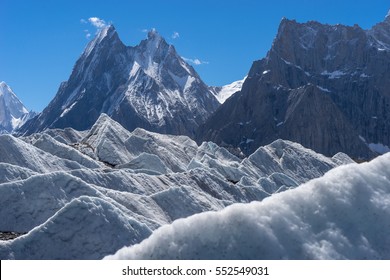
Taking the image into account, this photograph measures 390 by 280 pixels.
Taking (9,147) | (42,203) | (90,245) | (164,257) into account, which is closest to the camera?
(164,257)

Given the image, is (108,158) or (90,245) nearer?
(90,245)

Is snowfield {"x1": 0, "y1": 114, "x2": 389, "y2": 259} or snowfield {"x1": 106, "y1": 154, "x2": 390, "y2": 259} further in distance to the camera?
snowfield {"x1": 0, "y1": 114, "x2": 389, "y2": 259}

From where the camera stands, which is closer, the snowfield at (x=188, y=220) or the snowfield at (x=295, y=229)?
the snowfield at (x=295, y=229)

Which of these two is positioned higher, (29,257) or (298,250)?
(29,257)

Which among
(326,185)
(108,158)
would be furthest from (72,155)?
(326,185)

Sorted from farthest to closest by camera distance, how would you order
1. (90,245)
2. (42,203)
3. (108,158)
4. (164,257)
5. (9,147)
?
1. (108,158)
2. (9,147)
3. (42,203)
4. (90,245)
5. (164,257)

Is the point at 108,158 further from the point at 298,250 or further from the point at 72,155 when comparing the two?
the point at 298,250

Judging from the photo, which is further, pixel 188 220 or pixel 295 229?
pixel 295 229
